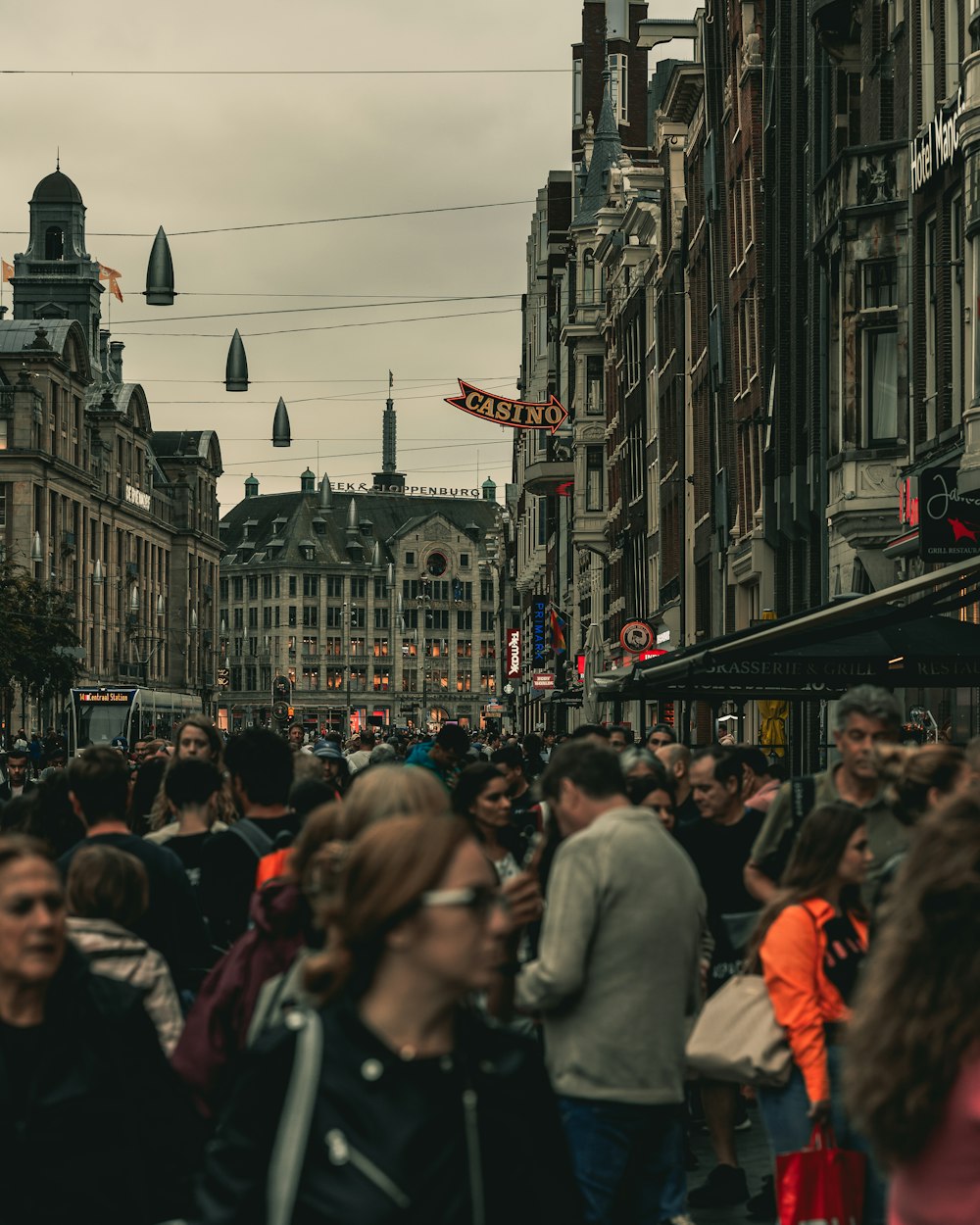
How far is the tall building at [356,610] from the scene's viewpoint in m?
182

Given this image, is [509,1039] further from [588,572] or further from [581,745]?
[588,572]

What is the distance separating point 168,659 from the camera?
138 metres

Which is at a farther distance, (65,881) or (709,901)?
(709,901)

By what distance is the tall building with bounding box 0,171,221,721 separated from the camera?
344 feet

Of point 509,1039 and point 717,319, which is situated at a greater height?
point 717,319

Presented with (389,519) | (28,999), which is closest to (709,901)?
(28,999)

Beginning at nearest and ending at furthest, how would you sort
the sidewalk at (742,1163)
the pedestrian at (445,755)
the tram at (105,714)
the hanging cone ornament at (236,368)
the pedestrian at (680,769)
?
the sidewalk at (742,1163) < the pedestrian at (680,769) < the pedestrian at (445,755) < the hanging cone ornament at (236,368) < the tram at (105,714)

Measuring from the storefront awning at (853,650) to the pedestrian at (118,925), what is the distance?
776 cm

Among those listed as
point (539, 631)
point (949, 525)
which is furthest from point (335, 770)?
point (539, 631)

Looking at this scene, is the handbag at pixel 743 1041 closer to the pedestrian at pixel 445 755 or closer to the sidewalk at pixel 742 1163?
the sidewalk at pixel 742 1163

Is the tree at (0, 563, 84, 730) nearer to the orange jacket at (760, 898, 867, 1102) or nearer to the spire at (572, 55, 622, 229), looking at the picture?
the spire at (572, 55, 622, 229)

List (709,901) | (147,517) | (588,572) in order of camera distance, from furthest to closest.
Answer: (147,517), (588,572), (709,901)

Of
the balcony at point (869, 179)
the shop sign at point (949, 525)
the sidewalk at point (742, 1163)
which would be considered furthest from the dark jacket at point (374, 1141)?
the balcony at point (869, 179)

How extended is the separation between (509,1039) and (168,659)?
135845mm
